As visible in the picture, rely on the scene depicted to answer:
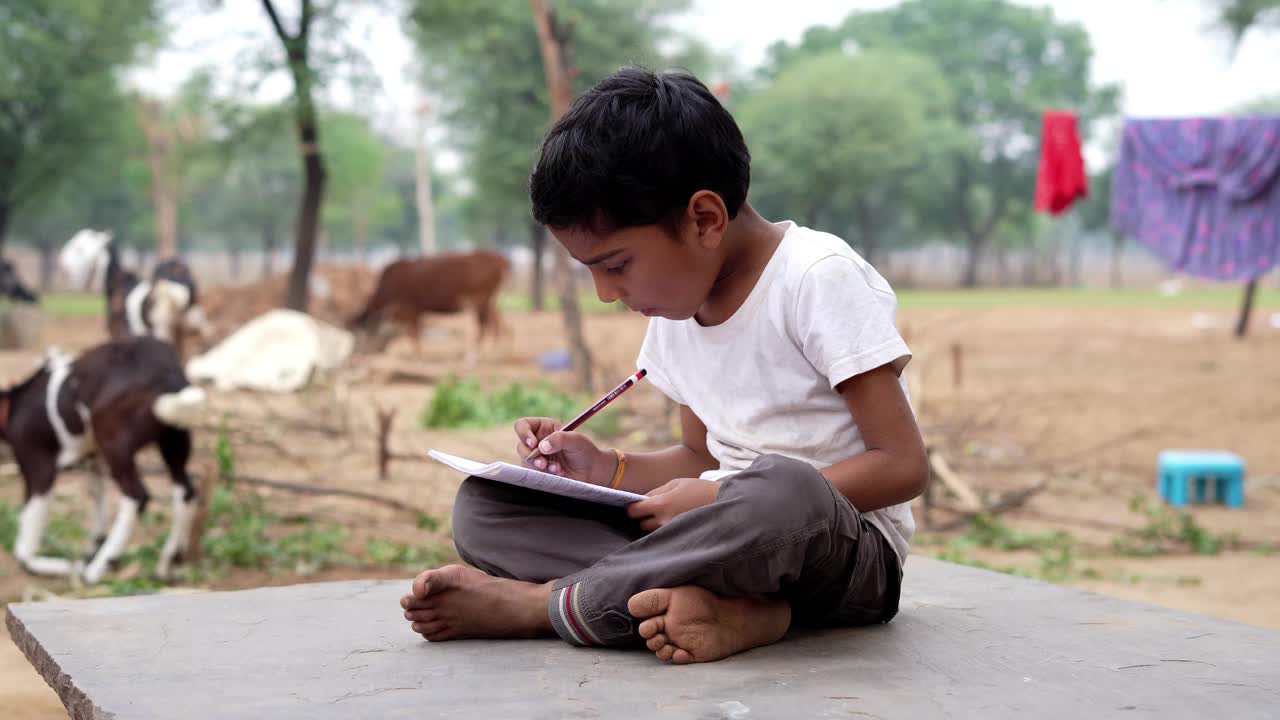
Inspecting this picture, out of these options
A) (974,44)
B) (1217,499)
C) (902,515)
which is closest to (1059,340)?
(1217,499)

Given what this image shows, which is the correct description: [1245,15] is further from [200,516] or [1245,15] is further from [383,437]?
[200,516]

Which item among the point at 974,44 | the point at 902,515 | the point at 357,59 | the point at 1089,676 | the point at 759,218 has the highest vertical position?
the point at 974,44

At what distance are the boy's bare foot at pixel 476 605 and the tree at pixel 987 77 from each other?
47.3 meters

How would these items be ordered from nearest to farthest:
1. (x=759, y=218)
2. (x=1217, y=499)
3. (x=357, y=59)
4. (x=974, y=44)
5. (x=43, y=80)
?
(x=759, y=218) < (x=1217, y=499) < (x=357, y=59) < (x=43, y=80) < (x=974, y=44)

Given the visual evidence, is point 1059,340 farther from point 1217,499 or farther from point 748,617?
point 748,617

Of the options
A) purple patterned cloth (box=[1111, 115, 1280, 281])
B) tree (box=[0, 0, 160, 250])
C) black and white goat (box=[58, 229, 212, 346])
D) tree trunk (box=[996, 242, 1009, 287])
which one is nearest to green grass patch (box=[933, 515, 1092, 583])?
purple patterned cloth (box=[1111, 115, 1280, 281])

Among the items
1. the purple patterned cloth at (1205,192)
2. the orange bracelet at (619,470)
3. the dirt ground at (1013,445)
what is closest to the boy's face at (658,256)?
the orange bracelet at (619,470)

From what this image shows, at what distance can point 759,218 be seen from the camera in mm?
2285

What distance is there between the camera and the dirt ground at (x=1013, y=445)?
17.3 ft

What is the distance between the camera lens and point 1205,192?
31.9 ft

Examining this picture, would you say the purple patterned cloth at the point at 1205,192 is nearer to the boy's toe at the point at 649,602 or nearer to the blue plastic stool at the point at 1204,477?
the blue plastic stool at the point at 1204,477

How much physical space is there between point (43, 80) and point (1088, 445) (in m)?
23.3

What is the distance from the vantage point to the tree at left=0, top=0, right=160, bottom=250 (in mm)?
24125

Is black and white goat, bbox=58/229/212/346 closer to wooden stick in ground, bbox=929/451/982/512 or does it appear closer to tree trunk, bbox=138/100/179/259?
wooden stick in ground, bbox=929/451/982/512
